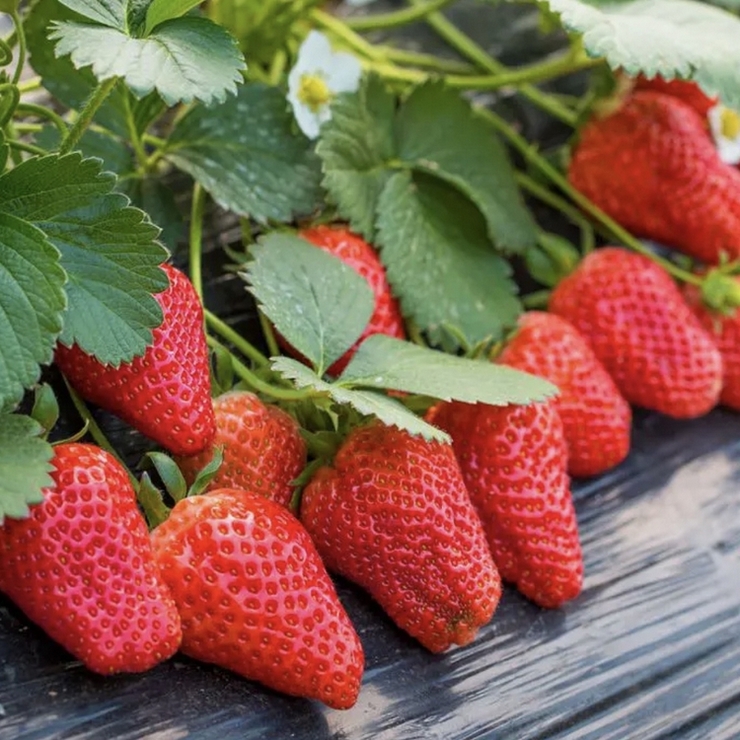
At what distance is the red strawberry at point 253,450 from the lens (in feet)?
2.66

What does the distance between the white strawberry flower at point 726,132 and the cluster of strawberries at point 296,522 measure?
0.96 feet

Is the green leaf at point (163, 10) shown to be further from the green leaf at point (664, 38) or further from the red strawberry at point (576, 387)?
the red strawberry at point (576, 387)

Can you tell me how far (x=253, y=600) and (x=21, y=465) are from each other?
17 centimetres

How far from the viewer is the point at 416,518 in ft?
2.60

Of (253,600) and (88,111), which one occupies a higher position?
(88,111)

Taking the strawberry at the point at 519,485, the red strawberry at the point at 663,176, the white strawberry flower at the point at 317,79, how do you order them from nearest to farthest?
the strawberry at the point at 519,485 → the white strawberry flower at the point at 317,79 → the red strawberry at the point at 663,176

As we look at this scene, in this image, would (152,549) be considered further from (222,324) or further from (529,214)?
(529,214)

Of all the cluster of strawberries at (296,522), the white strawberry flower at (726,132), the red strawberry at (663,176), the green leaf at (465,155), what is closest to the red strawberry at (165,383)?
the cluster of strawberries at (296,522)

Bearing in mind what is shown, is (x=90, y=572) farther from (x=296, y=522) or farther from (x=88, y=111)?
(x=88, y=111)

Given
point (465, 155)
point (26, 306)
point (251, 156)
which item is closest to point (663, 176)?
point (465, 155)

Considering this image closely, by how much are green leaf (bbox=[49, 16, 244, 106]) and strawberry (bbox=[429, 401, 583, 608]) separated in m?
0.33

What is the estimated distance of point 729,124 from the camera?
1167 mm

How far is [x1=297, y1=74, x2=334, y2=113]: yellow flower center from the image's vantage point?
3.26 feet

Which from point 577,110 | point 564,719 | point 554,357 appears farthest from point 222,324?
point 577,110
